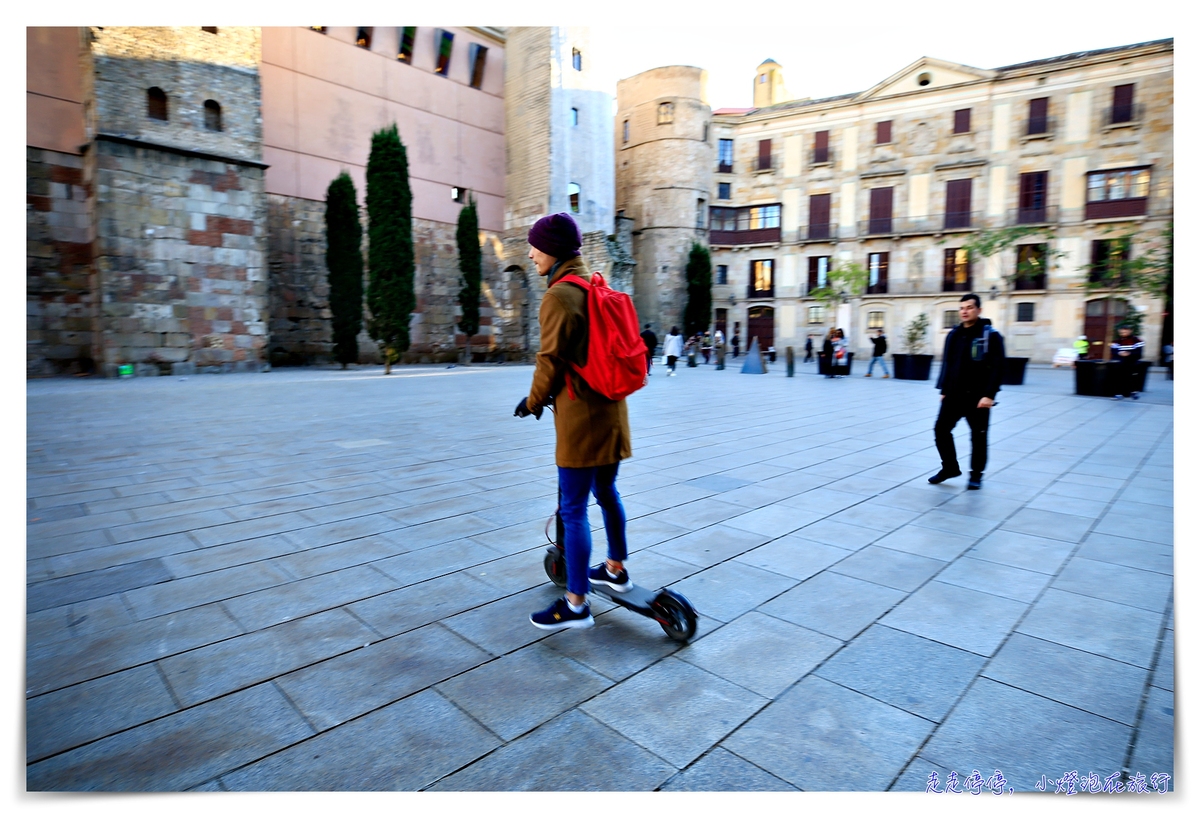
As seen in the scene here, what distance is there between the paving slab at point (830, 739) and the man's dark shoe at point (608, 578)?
0.87 m

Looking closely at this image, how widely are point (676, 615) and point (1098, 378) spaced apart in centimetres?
1415

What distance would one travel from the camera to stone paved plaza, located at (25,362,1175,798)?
2.01 metres

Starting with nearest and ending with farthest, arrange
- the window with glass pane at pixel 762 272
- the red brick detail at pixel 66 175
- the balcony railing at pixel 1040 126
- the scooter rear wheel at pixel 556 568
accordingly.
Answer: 1. the scooter rear wheel at pixel 556 568
2. the red brick detail at pixel 66 175
3. the balcony railing at pixel 1040 126
4. the window with glass pane at pixel 762 272

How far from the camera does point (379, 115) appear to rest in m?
23.3

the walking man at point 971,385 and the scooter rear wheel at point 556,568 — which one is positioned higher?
the walking man at point 971,385

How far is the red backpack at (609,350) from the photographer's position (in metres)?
2.60

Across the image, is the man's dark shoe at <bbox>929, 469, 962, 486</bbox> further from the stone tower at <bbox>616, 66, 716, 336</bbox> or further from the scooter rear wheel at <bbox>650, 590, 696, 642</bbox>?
the stone tower at <bbox>616, 66, 716, 336</bbox>

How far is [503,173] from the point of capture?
2769 centimetres

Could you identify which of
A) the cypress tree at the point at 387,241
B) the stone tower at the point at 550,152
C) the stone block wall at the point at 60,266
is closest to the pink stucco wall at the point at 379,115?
the stone tower at the point at 550,152

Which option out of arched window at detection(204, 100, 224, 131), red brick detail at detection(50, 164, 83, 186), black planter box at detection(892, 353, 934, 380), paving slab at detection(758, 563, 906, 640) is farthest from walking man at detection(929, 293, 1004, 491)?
red brick detail at detection(50, 164, 83, 186)

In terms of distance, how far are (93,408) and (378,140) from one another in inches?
540

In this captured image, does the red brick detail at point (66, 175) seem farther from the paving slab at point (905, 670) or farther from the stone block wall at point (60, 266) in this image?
the paving slab at point (905, 670)

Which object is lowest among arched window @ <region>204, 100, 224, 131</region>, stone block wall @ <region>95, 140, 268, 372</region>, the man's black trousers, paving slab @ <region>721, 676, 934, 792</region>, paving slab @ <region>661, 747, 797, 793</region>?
paving slab @ <region>661, 747, 797, 793</region>

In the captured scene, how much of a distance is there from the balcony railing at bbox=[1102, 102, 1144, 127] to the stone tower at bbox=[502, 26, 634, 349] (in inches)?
907
